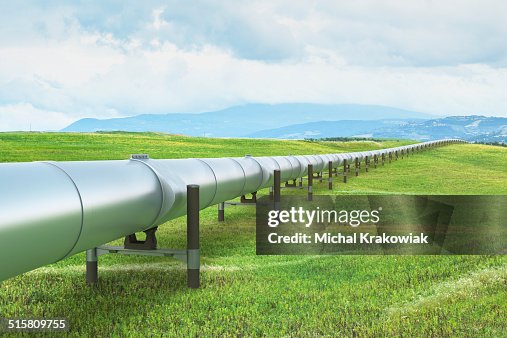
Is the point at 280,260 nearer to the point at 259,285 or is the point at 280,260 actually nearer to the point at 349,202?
the point at 259,285

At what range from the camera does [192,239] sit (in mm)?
7922

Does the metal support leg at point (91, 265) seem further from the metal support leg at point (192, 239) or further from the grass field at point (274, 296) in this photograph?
the metal support leg at point (192, 239)

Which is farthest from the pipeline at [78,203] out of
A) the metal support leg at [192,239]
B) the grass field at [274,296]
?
the grass field at [274,296]

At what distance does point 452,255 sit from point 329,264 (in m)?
1.94

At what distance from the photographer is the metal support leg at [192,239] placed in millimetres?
7828

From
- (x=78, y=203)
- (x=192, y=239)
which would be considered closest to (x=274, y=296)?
(x=192, y=239)

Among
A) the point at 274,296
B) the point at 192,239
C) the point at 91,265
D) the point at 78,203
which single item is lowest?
the point at 274,296

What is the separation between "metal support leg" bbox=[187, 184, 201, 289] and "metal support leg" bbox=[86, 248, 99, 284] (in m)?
1.23

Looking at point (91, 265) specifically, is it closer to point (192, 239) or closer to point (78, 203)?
point (192, 239)

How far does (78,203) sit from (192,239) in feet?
8.68

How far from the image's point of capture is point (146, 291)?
7.55 meters

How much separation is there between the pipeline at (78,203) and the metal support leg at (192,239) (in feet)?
0.55

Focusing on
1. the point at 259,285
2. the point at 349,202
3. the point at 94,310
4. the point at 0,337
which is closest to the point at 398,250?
the point at 259,285

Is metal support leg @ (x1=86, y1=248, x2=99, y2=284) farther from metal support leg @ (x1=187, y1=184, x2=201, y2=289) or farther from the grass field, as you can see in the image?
metal support leg @ (x1=187, y1=184, x2=201, y2=289)
